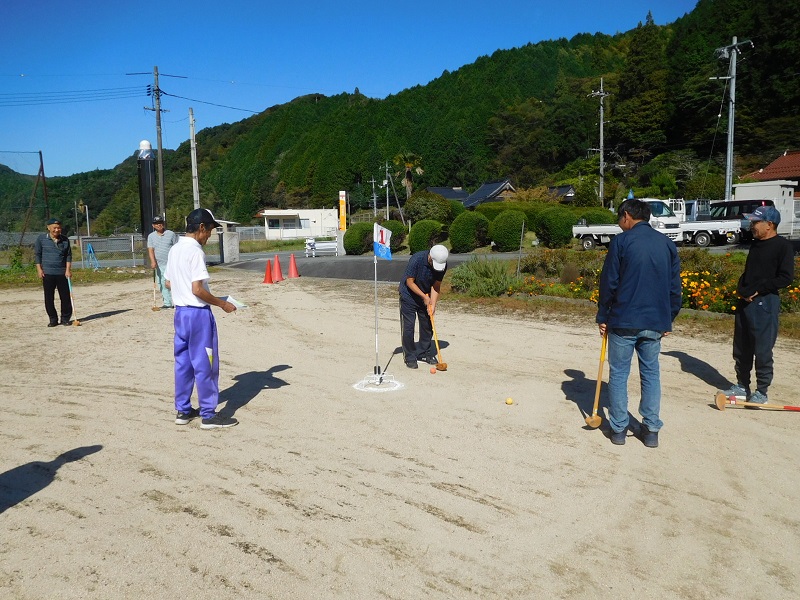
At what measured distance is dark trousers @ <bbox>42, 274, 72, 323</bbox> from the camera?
1180 centimetres

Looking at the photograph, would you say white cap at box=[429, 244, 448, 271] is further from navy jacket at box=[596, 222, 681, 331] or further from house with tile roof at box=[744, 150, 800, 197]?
house with tile roof at box=[744, 150, 800, 197]

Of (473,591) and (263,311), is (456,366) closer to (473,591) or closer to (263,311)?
(473,591)

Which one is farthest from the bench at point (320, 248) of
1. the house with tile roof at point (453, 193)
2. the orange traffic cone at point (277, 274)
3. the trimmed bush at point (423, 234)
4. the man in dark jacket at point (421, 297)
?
the house with tile roof at point (453, 193)

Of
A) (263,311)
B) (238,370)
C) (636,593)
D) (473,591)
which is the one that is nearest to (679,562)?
(636,593)

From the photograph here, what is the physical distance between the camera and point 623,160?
230 feet

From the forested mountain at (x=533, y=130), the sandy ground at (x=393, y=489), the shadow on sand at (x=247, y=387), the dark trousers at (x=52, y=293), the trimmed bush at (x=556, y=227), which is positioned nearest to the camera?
the sandy ground at (x=393, y=489)

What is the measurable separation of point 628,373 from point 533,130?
93.2 metres

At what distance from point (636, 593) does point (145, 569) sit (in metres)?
2.61

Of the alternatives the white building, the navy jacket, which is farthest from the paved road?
the white building

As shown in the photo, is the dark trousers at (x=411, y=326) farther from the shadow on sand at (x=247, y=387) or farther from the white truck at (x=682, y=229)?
the white truck at (x=682, y=229)

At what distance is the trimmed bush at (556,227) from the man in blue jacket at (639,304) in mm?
22237

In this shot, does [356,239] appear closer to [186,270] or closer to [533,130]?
[186,270]

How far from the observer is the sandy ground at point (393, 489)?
343 cm

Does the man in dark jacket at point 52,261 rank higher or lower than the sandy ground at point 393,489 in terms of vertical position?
higher
